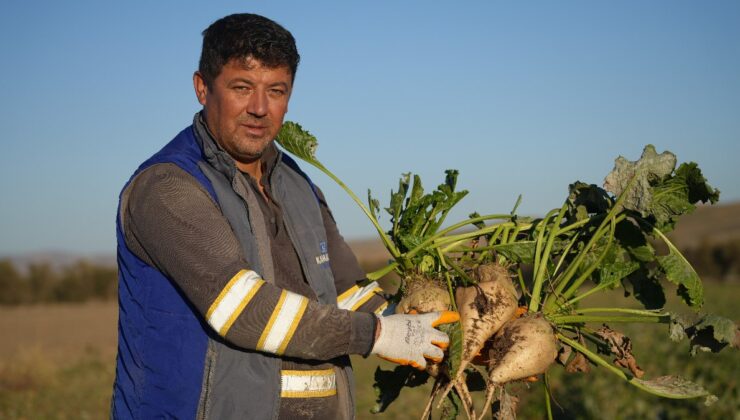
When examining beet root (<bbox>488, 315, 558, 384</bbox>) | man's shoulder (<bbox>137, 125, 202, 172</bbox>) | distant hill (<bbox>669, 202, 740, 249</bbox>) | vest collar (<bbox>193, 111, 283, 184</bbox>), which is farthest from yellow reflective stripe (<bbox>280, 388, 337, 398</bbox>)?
distant hill (<bbox>669, 202, 740, 249</bbox>)

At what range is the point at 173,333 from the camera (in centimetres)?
290

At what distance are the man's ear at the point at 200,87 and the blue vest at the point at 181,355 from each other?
1.30ft

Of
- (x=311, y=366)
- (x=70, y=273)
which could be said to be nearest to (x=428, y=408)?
(x=311, y=366)

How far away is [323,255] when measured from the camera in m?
3.52


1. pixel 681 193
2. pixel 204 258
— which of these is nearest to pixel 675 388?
pixel 681 193

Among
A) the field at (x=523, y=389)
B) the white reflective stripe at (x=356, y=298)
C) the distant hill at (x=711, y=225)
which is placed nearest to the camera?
the white reflective stripe at (x=356, y=298)

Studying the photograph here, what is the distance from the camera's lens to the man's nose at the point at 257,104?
10.7ft

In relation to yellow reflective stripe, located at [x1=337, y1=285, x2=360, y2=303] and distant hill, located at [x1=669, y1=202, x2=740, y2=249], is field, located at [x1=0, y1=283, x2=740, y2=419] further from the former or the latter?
distant hill, located at [x1=669, y1=202, x2=740, y2=249]

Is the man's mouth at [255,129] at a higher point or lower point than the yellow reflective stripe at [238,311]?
higher

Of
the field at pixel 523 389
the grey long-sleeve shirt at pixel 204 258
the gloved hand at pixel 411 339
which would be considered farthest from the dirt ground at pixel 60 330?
the gloved hand at pixel 411 339

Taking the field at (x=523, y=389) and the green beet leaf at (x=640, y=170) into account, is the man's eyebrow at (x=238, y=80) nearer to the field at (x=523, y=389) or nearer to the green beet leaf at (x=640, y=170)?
the green beet leaf at (x=640, y=170)

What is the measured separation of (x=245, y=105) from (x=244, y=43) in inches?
10.2

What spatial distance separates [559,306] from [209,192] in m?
1.77

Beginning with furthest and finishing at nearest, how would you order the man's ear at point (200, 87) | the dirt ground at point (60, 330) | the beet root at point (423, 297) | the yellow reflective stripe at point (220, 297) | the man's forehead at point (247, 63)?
the dirt ground at point (60, 330) < the beet root at point (423, 297) < the man's ear at point (200, 87) < the man's forehead at point (247, 63) < the yellow reflective stripe at point (220, 297)
